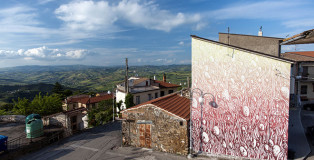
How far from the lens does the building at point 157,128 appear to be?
11.1 metres

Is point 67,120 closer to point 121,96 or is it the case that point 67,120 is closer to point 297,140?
point 121,96

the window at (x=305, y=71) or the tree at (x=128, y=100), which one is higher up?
the window at (x=305, y=71)

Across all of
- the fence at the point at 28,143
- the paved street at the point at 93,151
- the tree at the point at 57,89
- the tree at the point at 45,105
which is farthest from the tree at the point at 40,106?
the tree at the point at 57,89

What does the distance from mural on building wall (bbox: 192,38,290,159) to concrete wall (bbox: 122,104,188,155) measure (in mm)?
920

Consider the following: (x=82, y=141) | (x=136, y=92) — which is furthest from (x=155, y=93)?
(x=82, y=141)

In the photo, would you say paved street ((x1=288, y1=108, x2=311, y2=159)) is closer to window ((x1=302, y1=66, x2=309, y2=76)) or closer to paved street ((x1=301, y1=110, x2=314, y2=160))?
paved street ((x1=301, y1=110, x2=314, y2=160))

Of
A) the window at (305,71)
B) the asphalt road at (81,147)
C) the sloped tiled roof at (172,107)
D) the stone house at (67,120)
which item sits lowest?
the asphalt road at (81,147)

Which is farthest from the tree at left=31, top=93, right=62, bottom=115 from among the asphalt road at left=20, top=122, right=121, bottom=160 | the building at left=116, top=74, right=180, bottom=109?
the asphalt road at left=20, top=122, right=121, bottom=160

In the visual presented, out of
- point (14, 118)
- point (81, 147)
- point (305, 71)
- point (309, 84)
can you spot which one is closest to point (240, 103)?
point (81, 147)

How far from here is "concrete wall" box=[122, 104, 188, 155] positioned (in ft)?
36.5

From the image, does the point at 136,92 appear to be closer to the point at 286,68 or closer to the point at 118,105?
the point at 118,105

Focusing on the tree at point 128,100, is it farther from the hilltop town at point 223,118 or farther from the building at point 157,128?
the building at point 157,128

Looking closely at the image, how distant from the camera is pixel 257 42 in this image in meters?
11.2

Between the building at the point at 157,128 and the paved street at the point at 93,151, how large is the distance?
0.53 m
